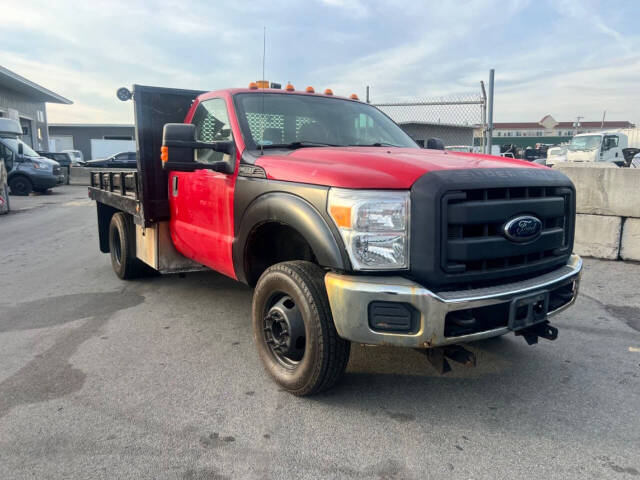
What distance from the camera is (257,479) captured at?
7.52 feet

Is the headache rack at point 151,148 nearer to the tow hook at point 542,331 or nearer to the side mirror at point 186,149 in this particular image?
the side mirror at point 186,149

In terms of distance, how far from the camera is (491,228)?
8.84 feet

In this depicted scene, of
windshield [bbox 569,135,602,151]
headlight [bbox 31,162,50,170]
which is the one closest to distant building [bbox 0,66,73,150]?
headlight [bbox 31,162,50,170]

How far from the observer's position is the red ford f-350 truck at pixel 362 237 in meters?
2.53

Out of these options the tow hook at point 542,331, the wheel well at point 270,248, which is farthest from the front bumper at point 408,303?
the wheel well at point 270,248

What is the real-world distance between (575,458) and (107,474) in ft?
7.43

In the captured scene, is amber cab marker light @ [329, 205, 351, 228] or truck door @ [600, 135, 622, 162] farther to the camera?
truck door @ [600, 135, 622, 162]

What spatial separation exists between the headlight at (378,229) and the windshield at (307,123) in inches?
47.2

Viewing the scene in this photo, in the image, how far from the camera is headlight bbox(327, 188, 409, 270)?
254cm

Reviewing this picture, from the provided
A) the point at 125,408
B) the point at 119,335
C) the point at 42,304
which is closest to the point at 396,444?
the point at 125,408

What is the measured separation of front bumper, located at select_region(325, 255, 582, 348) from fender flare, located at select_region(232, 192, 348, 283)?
5.1 inches

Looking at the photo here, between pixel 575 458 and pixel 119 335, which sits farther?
pixel 119 335

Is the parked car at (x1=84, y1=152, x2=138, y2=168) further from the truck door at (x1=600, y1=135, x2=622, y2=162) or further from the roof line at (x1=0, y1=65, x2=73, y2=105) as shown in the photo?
the truck door at (x1=600, y1=135, x2=622, y2=162)

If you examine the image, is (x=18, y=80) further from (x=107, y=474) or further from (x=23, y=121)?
(x=107, y=474)
